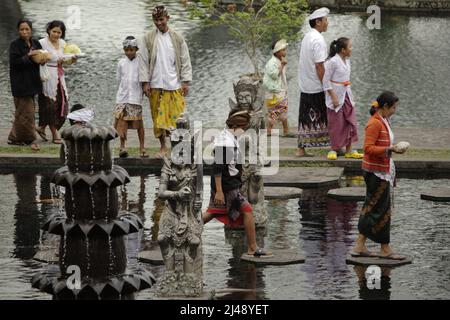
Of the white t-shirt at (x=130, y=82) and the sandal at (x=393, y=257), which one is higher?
the white t-shirt at (x=130, y=82)

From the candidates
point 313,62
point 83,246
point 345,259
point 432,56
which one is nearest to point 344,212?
point 345,259

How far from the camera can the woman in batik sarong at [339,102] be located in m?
18.6

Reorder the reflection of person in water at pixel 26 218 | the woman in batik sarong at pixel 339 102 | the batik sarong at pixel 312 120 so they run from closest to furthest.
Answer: the reflection of person in water at pixel 26 218 < the woman in batik sarong at pixel 339 102 < the batik sarong at pixel 312 120

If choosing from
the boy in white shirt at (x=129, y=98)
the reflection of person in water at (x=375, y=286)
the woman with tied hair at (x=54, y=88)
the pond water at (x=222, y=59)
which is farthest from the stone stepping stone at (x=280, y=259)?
the pond water at (x=222, y=59)

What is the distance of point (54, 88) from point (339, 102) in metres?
4.19

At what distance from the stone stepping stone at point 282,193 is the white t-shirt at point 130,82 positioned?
A: 2.97 meters

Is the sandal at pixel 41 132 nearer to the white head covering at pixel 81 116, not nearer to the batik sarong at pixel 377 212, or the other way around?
the batik sarong at pixel 377 212

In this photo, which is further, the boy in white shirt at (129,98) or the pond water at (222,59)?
the pond water at (222,59)

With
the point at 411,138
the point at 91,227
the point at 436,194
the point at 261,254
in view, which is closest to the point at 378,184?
the point at 261,254

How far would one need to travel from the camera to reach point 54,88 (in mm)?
19984

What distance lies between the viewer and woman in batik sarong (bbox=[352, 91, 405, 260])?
13.2 metres

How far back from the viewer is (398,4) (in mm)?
43844
